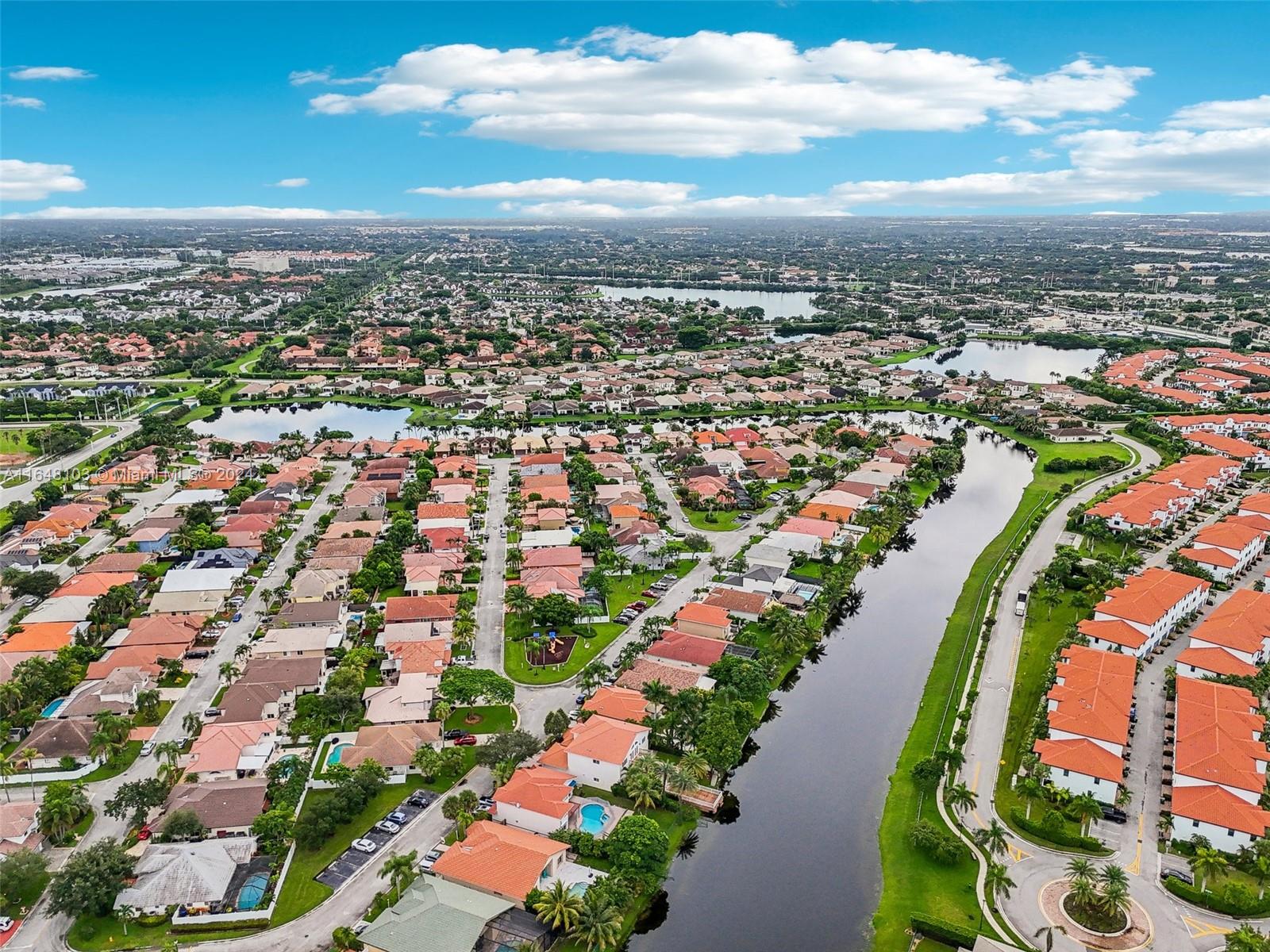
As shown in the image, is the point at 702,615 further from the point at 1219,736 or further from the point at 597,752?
the point at 1219,736

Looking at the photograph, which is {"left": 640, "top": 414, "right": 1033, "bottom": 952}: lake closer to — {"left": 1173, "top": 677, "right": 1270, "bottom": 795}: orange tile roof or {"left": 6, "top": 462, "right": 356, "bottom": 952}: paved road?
{"left": 1173, "top": 677, "right": 1270, "bottom": 795}: orange tile roof

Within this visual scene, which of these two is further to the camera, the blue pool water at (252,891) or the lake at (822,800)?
the lake at (822,800)

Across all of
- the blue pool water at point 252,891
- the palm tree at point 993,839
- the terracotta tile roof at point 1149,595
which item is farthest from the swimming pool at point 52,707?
the terracotta tile roof at point 1149,595

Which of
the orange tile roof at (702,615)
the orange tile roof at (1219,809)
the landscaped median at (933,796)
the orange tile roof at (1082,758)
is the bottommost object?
the landscaped median at (933,796)

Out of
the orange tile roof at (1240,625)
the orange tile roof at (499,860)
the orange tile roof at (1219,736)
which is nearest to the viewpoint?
the orange tile roof at (499,860)

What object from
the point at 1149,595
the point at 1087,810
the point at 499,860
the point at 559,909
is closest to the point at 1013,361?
the point at 1149,595

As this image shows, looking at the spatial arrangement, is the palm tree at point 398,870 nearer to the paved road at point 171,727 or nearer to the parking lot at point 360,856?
the parking lot at point 360,856

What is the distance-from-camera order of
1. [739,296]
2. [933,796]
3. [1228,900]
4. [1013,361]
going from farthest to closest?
1. [739,296]
2. [1013,361]
3. [933,796]
4. [1228,900]

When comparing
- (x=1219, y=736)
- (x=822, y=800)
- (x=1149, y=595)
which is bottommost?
→ (x=822, y=800)
